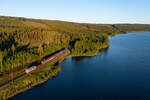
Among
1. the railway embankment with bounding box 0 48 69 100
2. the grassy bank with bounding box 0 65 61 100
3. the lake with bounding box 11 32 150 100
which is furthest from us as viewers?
the lake with bounding box 11 32 150 100

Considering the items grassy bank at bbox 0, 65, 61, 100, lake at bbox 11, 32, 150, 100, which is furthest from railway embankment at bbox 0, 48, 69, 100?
lake at bbox 11, 32, 150, 100

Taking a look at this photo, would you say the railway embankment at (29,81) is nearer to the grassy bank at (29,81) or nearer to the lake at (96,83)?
the grassy bank at (29,81)

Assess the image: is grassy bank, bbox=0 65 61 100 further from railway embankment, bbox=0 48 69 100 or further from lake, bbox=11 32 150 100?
lake, bbox=11 32 150 100

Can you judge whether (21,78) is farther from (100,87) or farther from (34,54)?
(100,87)

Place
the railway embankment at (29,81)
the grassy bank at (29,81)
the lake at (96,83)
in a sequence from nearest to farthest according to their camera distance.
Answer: the grassy bank at (29,81), the railway embankment at (29,81), the lake at (96,83)

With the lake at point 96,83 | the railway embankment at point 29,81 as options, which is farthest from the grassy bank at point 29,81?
the lake at point 96,83

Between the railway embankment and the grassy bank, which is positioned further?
the railway embankment

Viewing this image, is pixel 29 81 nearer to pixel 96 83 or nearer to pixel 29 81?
pixel 29 81

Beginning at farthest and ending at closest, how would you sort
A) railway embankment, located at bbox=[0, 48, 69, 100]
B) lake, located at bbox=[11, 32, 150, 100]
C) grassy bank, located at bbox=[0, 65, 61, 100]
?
lake, located at bbox=[11, 32, 150, 100] < railway embankment, located at bbox=[0, 48, 69, 100] < grassy bank, located at bbox=[0, 65, 61, 100]

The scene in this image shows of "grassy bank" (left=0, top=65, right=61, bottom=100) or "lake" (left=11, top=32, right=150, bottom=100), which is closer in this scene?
"grassy bank" (left=0, top=65, right=61, bottom=100)

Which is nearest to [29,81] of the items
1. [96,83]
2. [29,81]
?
[29,81]

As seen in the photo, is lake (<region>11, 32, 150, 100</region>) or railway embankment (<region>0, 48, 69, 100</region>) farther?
lake (<region>11, 32, 150, 100</region>)
